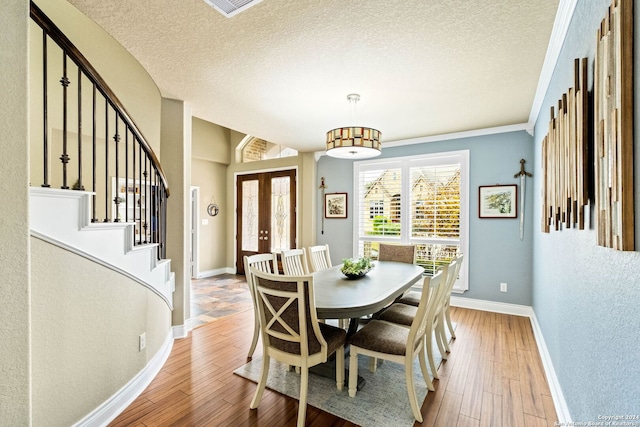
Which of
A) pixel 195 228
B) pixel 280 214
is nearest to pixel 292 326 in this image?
pixel 280 214

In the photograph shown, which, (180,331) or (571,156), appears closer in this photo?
(571,156)

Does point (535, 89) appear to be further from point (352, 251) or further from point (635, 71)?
point (352, 251)

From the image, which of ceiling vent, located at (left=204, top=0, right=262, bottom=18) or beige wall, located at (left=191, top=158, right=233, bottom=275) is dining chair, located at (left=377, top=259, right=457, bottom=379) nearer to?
ceiling vent, located at (left=204, top=0, right=262, bottom=18)

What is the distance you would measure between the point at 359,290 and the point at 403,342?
1.75 feet

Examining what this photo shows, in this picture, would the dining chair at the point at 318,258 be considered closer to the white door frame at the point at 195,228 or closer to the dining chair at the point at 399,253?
the dining chair at the point at 399,253

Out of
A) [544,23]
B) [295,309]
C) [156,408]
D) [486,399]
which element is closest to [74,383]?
[156,408]

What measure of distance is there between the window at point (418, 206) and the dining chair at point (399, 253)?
65cm

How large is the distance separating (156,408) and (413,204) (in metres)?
4.12

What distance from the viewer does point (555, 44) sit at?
2.23 m

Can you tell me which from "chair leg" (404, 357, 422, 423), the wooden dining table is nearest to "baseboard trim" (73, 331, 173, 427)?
the wooden dining table

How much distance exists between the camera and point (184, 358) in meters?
2.93

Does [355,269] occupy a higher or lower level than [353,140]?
lower

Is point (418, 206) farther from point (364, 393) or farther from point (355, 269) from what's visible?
point (364, 393)

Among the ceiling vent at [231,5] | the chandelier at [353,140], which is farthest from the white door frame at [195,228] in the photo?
the ceiling vent at [231,5]
